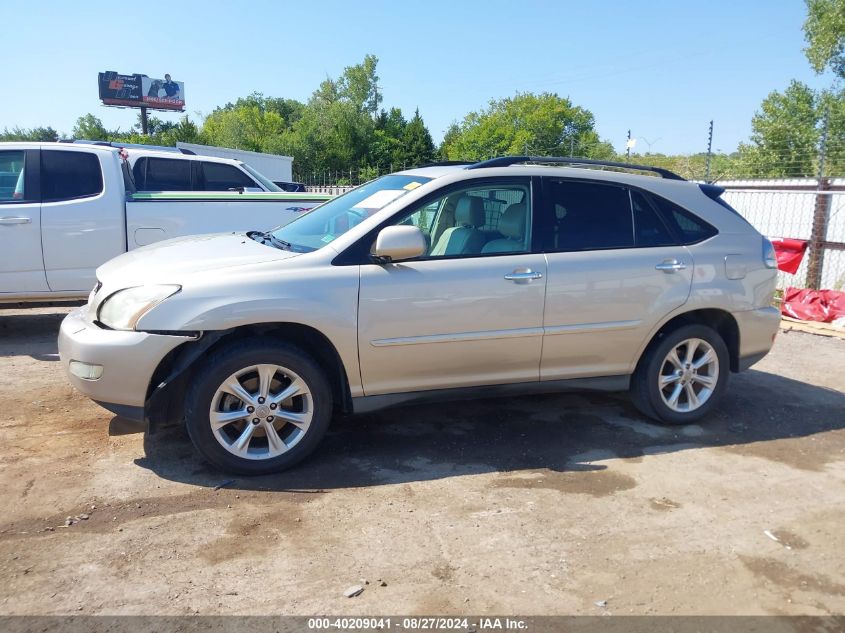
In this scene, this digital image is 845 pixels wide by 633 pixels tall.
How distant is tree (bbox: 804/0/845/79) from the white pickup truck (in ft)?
107

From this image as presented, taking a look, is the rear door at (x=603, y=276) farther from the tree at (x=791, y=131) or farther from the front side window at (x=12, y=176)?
the tree at (x=791, y=131)

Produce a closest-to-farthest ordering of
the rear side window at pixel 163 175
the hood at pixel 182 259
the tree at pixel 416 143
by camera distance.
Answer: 1. the hood at pixel 182 259
2. the rear side window at pixel 163 175
3. the tree at pixel 416 143

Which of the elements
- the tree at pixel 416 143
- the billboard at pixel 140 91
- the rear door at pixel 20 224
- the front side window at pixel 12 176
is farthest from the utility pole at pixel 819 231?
the billboard at pixel 140 91

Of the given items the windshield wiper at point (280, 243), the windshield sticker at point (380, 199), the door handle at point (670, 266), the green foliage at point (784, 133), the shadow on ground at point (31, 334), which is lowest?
the shadow on ground at point (31, 334)

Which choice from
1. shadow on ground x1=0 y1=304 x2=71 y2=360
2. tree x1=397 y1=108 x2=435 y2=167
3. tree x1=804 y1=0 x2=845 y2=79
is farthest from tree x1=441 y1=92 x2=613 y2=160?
shadow on ground x1=0 y1=304 x2=71 y2=360

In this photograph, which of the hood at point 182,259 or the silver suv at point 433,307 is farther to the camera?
the hood at point 182,259

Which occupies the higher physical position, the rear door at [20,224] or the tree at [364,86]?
the tree at [364,86]

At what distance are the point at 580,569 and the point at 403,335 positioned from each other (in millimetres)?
1691

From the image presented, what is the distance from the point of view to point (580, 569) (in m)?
3.17

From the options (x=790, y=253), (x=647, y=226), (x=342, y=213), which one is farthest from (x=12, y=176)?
(x=790, y=253)

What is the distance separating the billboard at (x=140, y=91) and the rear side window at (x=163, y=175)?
199ft

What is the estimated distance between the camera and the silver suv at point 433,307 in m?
3.88

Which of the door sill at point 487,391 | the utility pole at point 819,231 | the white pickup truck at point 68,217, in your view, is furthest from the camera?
the utility pole at point 819,231

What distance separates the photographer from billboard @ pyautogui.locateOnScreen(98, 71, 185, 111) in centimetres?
6172
